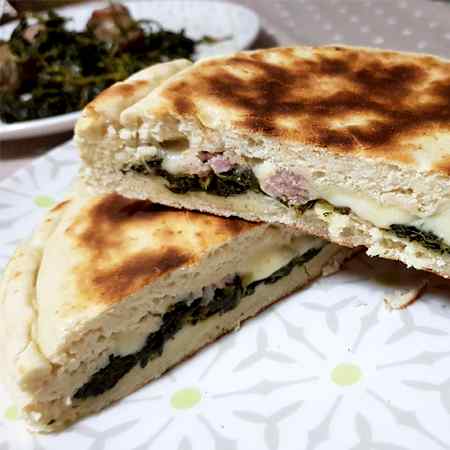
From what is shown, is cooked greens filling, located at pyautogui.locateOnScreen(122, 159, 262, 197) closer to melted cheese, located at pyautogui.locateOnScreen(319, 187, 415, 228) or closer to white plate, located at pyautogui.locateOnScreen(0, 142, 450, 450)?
melted cheese, located at pyautogui.locateOnScreen(319, 187, 415, 228)

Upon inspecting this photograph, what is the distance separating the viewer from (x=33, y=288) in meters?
2.97

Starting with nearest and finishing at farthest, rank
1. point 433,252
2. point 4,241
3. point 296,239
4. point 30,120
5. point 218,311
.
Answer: point 433,252
point 218,311
point 296,239
point 4,241
point 30,120

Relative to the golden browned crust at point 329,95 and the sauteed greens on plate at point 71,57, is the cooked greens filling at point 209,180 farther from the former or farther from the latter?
the sauteed greens on plate at point 71,57

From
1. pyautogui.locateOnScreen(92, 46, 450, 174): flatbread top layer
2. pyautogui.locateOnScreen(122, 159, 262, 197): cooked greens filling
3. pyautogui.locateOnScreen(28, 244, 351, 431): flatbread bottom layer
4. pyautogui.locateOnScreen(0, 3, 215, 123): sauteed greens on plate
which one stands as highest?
pyautogui.locateOnScreen(92, 46, 450, 174): flatbread top layer

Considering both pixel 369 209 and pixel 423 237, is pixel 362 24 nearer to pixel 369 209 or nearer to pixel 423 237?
pixel 369 209

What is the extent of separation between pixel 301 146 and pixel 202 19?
3272 millimetres

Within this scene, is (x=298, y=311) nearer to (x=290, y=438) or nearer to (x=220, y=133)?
(x=290, y=438)

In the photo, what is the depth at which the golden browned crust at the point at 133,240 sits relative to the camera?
2.73 metres

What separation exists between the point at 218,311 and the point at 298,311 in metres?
0.37

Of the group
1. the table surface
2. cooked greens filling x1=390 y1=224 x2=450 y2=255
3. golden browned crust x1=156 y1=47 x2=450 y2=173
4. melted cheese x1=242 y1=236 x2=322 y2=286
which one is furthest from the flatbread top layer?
the table surface

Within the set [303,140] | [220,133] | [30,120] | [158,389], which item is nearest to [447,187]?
[303,140]

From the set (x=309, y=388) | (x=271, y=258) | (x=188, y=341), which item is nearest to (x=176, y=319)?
(x=188, y=341)

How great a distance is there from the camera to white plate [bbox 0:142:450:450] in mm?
2439

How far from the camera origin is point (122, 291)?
2.67 metres
